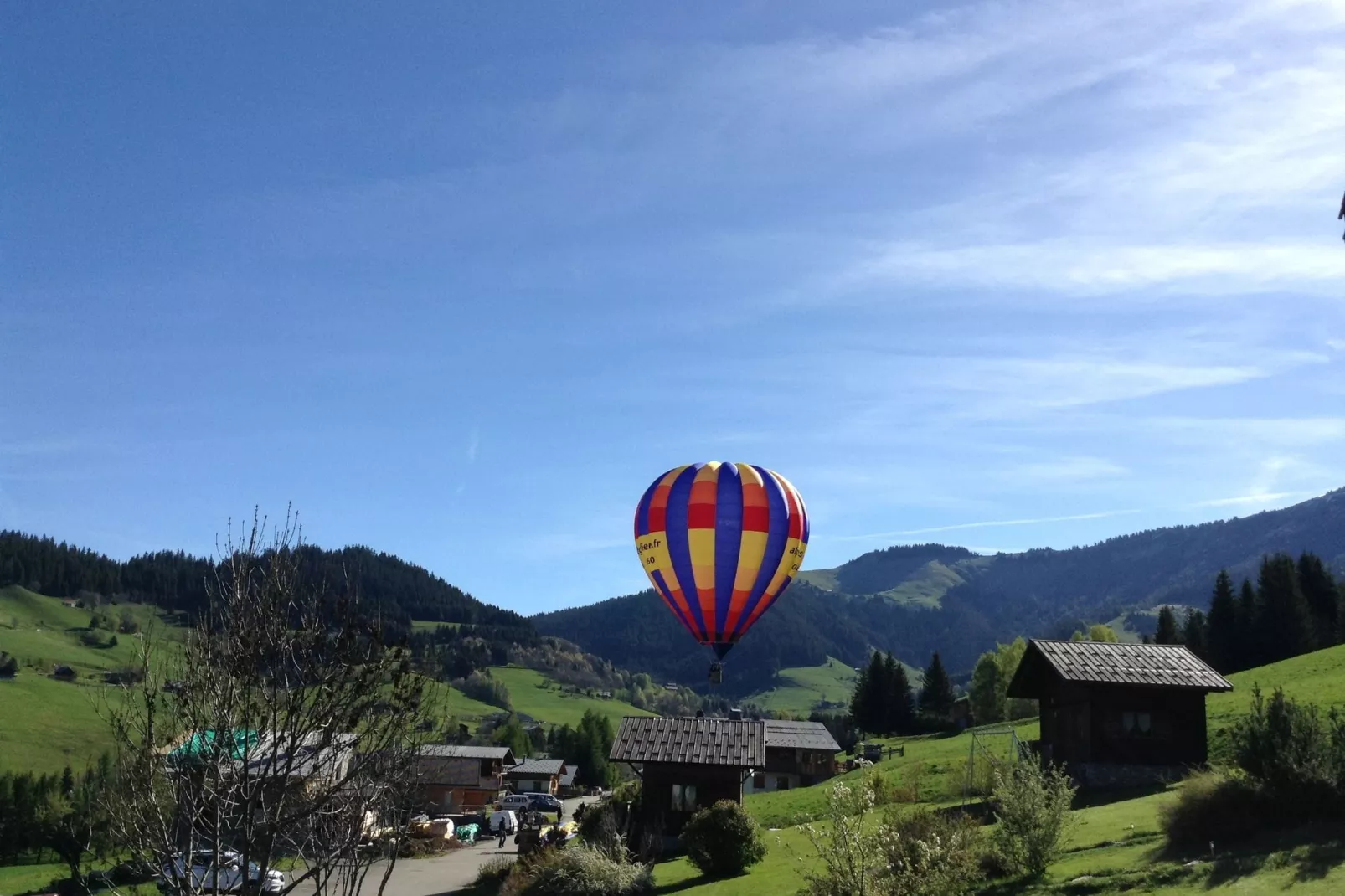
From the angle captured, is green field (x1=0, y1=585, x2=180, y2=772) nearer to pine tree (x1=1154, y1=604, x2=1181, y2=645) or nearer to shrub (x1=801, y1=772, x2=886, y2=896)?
pine tree (x1=1154, y1=604, x2=1181, y2=645)

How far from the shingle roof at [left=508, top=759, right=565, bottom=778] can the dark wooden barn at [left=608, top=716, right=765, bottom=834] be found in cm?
7562

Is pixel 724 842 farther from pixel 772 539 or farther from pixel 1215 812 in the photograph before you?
pixel 1215 812

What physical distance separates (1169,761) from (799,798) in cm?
1904

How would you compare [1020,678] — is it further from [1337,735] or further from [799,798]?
[1337,735]

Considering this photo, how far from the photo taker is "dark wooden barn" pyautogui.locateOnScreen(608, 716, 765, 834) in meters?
41.6

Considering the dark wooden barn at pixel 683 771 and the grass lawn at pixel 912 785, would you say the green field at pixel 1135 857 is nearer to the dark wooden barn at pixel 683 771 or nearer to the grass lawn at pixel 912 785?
the grass lawn at pixel 912 785

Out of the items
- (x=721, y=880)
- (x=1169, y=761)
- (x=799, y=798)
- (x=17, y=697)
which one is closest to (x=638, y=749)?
(x=721, y=880)

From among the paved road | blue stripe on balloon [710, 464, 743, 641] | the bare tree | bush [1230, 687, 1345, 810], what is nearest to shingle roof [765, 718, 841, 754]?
the paved road

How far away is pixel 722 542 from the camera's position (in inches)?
1484

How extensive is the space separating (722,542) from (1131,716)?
17591mm

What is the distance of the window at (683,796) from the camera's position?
41969 mm

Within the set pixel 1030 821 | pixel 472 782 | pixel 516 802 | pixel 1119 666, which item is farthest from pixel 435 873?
pixel 472 782

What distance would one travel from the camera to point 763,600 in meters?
39.3

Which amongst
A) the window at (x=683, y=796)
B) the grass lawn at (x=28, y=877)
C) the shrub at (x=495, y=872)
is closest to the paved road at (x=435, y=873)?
the shrub at (x=495, y=872)
